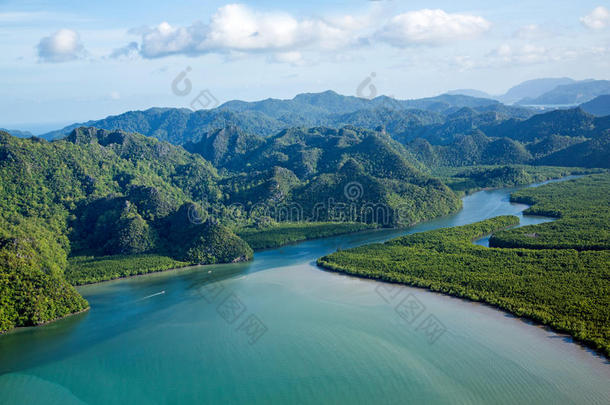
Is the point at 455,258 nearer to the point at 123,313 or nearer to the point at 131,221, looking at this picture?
the point at 123,313

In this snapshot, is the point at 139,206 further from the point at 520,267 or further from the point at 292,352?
the point at 520,267

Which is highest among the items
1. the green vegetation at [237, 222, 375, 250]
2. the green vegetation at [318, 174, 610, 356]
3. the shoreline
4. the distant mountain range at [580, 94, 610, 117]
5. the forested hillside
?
the distant mountain range at [580, 94, 610, 117]

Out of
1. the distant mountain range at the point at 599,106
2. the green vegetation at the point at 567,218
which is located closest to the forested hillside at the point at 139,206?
the green vegetation at the point at 567,218

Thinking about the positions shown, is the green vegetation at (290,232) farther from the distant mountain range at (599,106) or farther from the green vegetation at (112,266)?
the distant mountain range at (599,106)

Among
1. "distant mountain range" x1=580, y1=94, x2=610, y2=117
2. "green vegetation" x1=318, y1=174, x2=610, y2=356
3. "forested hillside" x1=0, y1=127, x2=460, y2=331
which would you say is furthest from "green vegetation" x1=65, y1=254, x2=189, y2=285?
"distant mountain range" x1=580, y1=94, x2=610, y2=117

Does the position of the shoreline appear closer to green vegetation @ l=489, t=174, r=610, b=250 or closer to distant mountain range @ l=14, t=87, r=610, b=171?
green vegetation @ l=489, t=174, r=610, b=250

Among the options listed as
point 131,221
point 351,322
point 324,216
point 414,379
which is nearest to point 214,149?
point 324,216

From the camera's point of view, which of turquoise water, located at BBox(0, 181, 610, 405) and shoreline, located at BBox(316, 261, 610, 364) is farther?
shoreline, located at BBox(316, 261, 610, 364)
